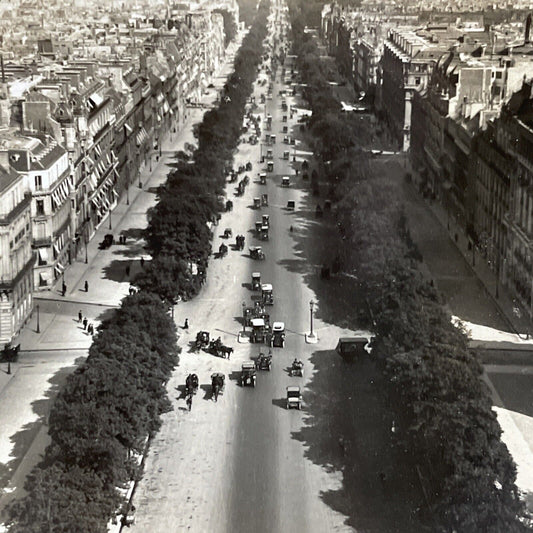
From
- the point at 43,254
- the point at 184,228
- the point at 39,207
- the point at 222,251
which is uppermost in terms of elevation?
the point at 39,207

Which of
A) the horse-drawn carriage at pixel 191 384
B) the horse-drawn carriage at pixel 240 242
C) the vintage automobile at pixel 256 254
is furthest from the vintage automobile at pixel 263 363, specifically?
the horse-drawn carriage at pixel 240 242

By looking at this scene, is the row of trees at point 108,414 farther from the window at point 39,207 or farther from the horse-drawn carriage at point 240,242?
the horse-drawn carriage at point 240,242

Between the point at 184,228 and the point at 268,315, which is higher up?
the point at 184,228

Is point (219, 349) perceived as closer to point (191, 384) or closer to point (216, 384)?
point (216, 384)

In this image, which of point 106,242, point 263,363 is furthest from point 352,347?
point 106,242

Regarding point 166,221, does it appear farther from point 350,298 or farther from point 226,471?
point 226,471

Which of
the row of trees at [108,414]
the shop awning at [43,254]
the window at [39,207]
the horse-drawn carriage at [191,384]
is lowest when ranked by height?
the horse-drawn carriage at [191,384]

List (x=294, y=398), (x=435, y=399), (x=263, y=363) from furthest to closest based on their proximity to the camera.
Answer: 1. (x=263, y=363)
2. (x=294, y=398)
3. (x=435, y=399)

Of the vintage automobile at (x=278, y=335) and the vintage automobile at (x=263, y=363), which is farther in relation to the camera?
the vintage automobile at (x=278, y=335)
